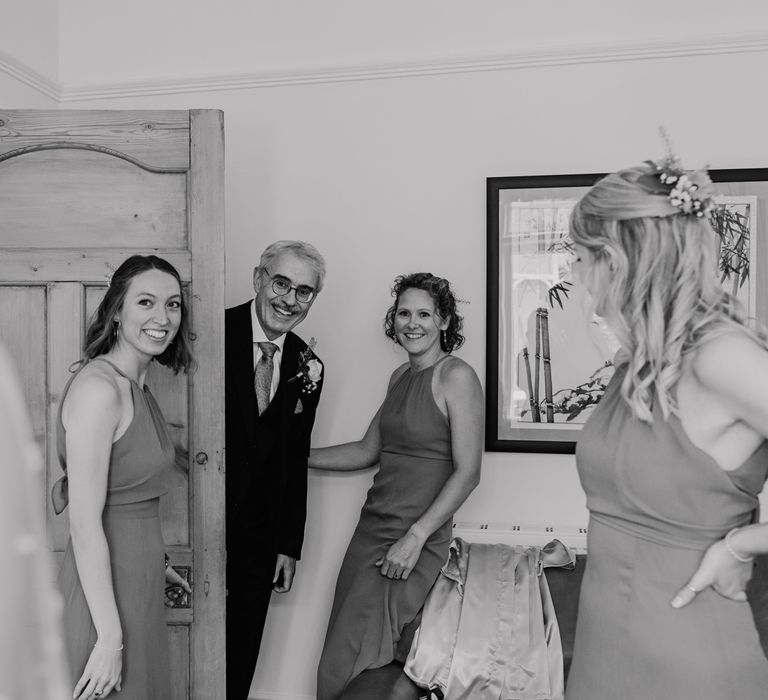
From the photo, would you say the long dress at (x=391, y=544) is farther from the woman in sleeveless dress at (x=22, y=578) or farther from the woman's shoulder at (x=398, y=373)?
the woman in sleeveless dress at (x=22, y=578)

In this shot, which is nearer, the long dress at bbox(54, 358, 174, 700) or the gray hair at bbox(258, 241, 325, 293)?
the long dress at bbox(54, 358, 174, 700)

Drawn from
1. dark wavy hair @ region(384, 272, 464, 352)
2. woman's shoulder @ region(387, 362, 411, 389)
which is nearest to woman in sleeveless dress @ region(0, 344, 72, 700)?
dark wavy hair @ region(384, 272, 464, 352)

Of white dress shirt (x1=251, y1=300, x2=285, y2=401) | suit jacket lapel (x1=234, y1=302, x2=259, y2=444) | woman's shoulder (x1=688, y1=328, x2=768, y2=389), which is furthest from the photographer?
white dress shirt (x1=251, y1=300, x2=285, y2=401)

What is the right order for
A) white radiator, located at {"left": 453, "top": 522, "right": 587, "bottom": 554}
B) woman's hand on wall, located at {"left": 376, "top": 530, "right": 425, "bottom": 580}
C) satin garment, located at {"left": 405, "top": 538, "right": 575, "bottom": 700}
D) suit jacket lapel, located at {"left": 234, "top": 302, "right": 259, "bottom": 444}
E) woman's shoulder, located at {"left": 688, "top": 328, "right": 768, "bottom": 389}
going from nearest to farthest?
woman's shoulder, located at {"left": 688, "top": 328, "right": 768, "bottom": 389} → satin garment, located at {"left": 405, "top": 538, "right": 575, "bottom": 700} → woman's hand on wall, located at {"left": 376, "top": 530, "right": 425, "bottom": 580} → suit jacket lapel, located at {"left": 234, "top": 302, "right": 259, "bottom": 444} → white radiator, located at {"left": 453, "top": 522, "right": 587, "bottom": 554}

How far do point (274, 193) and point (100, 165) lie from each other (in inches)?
38.8

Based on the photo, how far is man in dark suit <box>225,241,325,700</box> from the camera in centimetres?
291

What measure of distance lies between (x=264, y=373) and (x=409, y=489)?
0.71 metres

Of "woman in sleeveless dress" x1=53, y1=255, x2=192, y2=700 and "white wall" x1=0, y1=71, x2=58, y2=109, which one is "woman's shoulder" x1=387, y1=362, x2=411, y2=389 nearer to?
"woman in sleeveless dress" x1=53, y1=255, x2=192, y2=700

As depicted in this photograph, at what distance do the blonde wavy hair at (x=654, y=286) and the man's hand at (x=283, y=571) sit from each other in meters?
1.92

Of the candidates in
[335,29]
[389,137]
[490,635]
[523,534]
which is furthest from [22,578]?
[335,29]

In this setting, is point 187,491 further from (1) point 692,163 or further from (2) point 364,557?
(1) point 692,163

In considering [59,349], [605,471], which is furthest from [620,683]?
[59,349]

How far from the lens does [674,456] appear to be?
1.44 meters

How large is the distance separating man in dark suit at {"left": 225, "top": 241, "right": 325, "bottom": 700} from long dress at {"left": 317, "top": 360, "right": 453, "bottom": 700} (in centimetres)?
29
